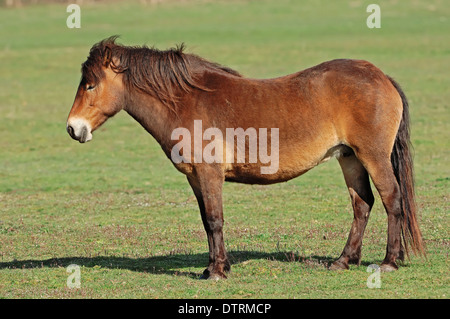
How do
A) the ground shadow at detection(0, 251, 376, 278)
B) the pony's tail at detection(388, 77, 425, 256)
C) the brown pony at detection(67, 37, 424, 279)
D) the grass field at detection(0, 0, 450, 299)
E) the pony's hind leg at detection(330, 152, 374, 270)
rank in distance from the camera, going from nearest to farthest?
the grass field at detection(0, 0, 450, 299) < the brown pony at detection(67, 37, 424, 279) < the pony's tail at detection(388, 77, 425, 256) < the pony's hind leg at detection(330, 152, 374, 270) < the ground shadow at detection(0, 251, 376, 278)

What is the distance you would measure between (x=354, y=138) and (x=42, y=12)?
39.8 meters

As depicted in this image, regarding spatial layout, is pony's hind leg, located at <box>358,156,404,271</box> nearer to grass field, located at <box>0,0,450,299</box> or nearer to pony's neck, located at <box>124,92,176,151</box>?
grass field, located at <box>0,0,450,299</box>

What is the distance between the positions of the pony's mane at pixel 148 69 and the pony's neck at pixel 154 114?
3.2 inches

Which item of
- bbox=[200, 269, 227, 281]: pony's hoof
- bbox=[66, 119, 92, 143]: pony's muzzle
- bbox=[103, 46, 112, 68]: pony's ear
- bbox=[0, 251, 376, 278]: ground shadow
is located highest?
bbox=[103, 46, 112, 68]: pony's ear

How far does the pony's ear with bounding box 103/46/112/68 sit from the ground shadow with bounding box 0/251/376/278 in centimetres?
251

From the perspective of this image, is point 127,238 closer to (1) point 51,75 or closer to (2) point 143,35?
(1) point 51,75

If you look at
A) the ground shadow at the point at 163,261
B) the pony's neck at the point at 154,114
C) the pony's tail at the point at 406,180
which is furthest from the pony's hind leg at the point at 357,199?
the pony's neck at the point at 154,114

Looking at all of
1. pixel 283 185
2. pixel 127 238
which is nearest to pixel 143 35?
pixel 283 185

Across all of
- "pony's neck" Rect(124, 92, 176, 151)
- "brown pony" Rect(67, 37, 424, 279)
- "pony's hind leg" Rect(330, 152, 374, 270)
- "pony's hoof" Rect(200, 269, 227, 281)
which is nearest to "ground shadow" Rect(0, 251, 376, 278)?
"pony's hind leg" Rect(330, 152, 374, 270)

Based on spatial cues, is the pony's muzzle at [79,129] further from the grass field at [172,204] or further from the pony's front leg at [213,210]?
the grass field at [172,204]

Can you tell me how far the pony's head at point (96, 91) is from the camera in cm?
886

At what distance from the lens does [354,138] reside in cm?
874

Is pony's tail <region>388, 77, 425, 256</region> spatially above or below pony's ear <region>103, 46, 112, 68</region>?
below

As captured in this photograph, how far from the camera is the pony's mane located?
8.88m
